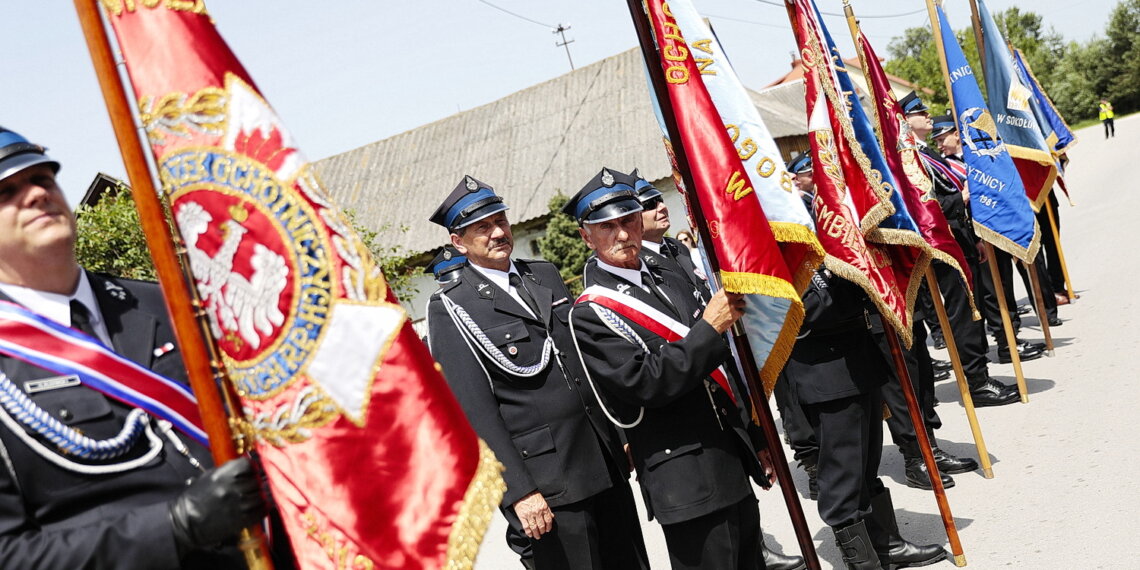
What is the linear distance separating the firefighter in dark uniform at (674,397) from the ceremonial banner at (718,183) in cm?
16

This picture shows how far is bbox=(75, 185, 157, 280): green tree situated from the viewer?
43.7 feet

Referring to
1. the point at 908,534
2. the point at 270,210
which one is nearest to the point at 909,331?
the point at 908,534

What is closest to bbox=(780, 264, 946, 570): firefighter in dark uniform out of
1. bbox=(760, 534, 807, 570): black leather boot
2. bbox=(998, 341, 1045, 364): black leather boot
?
bbox=(760, 534, 807, 570): black leather boot

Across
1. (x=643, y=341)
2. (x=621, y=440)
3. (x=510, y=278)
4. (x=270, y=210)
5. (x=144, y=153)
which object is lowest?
(x=621, y=440)

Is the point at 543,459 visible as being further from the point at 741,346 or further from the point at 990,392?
the point at 990,392

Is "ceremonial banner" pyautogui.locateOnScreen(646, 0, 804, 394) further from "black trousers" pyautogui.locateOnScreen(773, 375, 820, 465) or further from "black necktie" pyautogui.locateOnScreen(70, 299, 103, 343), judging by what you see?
"black trousers" pyautogui.locateOnScreen(773, 375, 820, 465)

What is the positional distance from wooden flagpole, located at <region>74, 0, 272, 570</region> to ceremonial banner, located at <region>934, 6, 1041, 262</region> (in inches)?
266

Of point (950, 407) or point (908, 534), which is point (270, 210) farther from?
point (950, 407)

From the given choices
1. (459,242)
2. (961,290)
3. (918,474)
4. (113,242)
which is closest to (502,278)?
(459,242)

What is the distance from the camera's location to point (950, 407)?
8086 mm

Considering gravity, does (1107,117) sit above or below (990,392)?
above

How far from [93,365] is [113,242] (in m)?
12.5

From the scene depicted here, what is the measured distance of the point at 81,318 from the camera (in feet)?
7.77

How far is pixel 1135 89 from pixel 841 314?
71649mm
